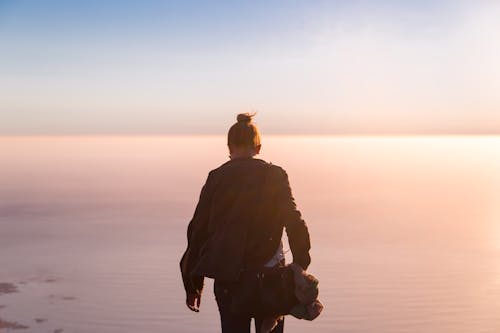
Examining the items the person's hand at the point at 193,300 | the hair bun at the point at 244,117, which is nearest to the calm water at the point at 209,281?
the person's hand at the point at 193,300

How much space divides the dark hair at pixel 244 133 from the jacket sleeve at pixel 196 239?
273 millimetres

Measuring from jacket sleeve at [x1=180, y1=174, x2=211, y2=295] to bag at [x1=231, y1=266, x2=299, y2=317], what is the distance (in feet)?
0.94

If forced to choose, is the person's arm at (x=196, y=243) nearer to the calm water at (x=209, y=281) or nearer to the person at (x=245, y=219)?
the person at (x=245, y=219)

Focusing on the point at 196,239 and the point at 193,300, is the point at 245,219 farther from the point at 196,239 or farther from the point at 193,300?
the point at 193,300

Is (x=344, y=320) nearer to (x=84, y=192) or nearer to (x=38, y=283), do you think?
(x=38, y=283)

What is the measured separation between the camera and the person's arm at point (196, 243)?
3455 millimetres

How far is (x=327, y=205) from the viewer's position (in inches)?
1342

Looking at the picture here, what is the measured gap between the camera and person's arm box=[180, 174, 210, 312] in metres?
3.46

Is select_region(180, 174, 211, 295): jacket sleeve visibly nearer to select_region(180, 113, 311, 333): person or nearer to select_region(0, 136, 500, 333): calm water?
select_region(180, 113, 311, 333): person

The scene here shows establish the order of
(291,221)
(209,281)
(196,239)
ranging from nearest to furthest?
(291,221)
(196,239)
(209,281)

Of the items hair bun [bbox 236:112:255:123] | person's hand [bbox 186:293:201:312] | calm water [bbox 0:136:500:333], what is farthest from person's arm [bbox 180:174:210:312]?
calm water [bbox 0:136:500:333]

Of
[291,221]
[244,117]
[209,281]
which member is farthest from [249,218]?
[209,281]

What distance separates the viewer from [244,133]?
336 centimetres

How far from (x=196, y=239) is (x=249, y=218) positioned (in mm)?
369
